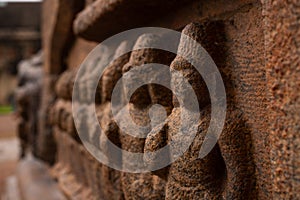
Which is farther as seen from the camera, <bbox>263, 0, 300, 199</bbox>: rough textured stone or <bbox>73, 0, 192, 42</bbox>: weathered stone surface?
<bbox>73, 0, 192, 42</bbox>: weathered stone surface

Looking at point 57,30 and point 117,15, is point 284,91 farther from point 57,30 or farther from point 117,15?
point 57,30

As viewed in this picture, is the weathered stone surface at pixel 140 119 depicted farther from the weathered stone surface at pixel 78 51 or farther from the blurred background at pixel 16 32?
the blurred background at pixel 16 32

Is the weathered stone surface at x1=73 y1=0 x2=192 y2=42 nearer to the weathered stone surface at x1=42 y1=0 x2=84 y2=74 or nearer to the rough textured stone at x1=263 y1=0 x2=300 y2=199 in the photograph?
the rough textured stone at x1=263 y1=0 x2=300 y2=199

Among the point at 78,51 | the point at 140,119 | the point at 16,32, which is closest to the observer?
the point at 140,119

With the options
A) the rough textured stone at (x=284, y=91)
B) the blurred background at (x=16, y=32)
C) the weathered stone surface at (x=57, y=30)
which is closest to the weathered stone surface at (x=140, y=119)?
the rough textured stone at (x=284, y=91)

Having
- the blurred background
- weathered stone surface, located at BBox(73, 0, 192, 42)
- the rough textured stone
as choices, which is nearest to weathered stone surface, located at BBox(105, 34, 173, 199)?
weathered stone surface, located at BBox(73, 0, 192, 42)

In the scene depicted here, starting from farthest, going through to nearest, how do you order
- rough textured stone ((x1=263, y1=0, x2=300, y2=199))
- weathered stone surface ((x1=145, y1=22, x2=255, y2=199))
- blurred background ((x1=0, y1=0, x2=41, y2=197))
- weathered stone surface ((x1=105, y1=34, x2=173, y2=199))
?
blurred background ((x1=0, y1=0, x2=41, y2=197)) → weathered stone surface ((x1=105, y1=34, x2=173, y2=199)) → weathered stone surface ((x1=145, y1=22, x2=255, y2=199)) → rough textured stone ((x1=263, y1=0, x2=300, y2=199))

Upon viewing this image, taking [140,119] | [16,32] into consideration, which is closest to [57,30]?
[140,119]

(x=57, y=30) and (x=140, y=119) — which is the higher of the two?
(x=140, y=119)

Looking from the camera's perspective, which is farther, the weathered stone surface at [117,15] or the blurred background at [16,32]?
the blurred background at [16,32]

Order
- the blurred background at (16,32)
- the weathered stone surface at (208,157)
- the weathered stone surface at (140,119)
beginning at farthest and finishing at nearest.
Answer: the blurred background at (16,32), the weathered stone surface at (140,119), the weathered stone surface at (208,157)

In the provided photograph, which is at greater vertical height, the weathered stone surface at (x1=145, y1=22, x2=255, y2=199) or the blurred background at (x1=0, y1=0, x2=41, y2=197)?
the weathered stone surface at (x1=145, y1=22, x2=255, y2=199)

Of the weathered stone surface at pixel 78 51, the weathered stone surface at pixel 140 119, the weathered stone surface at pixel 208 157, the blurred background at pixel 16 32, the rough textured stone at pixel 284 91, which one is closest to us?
the rough textured stone at pixel 284 91

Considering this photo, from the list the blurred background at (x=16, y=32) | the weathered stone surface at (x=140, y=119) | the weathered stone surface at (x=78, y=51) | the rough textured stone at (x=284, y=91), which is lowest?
the blurred background at (x=16, y=32)
